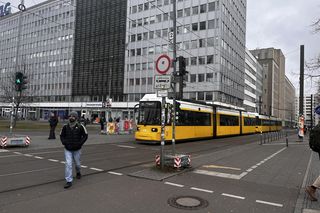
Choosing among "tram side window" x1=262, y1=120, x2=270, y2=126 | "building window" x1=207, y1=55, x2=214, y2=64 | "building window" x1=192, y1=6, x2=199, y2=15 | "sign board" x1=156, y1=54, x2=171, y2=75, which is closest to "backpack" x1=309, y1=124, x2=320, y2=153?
"sign board" x1=156, y1=54, x2=171, y2=75

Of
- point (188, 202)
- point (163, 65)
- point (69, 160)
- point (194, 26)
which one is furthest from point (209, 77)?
point (188, 202)

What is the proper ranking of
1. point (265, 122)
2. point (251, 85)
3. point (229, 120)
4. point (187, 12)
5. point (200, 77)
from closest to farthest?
point (229, 120)
point (265, 122)
point (200, 77)
point (187, 12)
point (251, 85)

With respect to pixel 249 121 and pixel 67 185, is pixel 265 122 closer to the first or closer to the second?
pixel 249 121

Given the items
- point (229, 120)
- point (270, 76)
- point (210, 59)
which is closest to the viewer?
point (229, 120)

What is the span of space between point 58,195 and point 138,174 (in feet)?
9.21

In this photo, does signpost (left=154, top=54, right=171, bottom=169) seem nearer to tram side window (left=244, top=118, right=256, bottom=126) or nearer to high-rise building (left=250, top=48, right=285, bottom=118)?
tram side window (left=244, top=118, right=256, bottom=126)

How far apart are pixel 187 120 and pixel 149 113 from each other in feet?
11.1

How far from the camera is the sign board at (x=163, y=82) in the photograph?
9.43 m

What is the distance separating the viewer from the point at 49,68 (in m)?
75.0

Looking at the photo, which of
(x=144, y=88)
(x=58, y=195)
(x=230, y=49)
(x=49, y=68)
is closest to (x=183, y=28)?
(x=230, y=49)

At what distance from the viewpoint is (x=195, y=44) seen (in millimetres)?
53594

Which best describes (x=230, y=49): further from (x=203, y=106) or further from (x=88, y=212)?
(x=88, y=212)

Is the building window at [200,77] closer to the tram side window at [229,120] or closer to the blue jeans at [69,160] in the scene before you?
the tram side window at [229,120]

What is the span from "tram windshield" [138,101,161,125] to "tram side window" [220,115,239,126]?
10659 millimetres
